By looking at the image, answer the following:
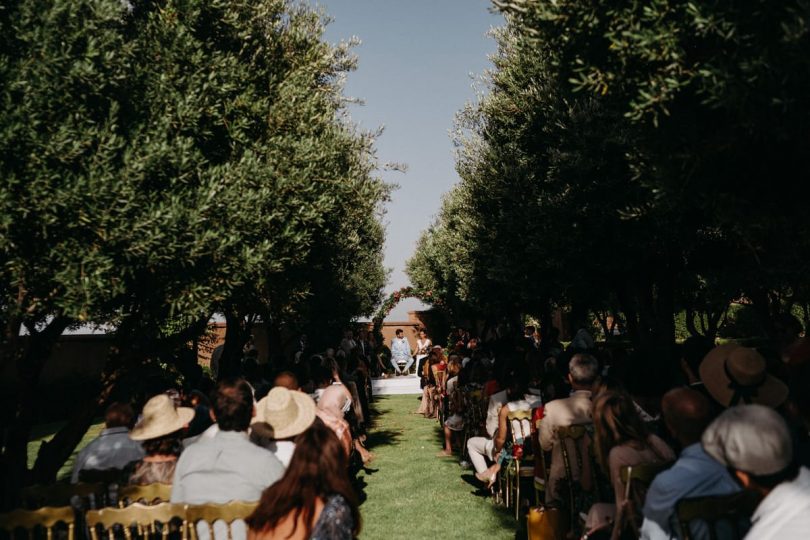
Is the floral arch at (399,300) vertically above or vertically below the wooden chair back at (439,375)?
above

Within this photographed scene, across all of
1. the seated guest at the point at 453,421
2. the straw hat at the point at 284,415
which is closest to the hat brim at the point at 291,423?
the straw hat at the point at 284,415

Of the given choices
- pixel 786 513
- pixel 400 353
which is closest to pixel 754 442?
pixel 786 513

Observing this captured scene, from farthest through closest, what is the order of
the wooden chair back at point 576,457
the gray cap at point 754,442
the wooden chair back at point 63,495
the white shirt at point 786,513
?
the wooden chair back at point 576,457 < the wooden chair back at point 63,495 < the gray cap at point 754,442 < the white shirt at point 786,513

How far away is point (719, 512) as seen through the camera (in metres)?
3.52

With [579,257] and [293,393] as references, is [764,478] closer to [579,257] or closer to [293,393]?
[293,393]

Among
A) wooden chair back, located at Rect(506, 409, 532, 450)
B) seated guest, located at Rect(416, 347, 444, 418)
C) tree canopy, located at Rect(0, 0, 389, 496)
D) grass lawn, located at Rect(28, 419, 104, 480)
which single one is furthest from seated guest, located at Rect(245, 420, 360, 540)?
seated guest, located at Rect(416, 347, 444, 418)

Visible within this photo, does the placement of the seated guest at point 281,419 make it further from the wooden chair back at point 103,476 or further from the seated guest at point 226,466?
the wooden chair back at point 103,476

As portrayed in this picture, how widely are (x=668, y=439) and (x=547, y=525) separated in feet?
4.43

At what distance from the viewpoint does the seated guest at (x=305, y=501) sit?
368cm

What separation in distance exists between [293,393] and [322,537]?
214 centimetres

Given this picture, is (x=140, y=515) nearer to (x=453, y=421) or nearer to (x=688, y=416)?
(x=688, y=416)

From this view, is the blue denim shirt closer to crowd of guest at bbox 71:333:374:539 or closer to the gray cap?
the gray cap

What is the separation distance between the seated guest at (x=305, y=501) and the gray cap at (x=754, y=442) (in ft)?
6.47

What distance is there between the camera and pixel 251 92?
860 cm
